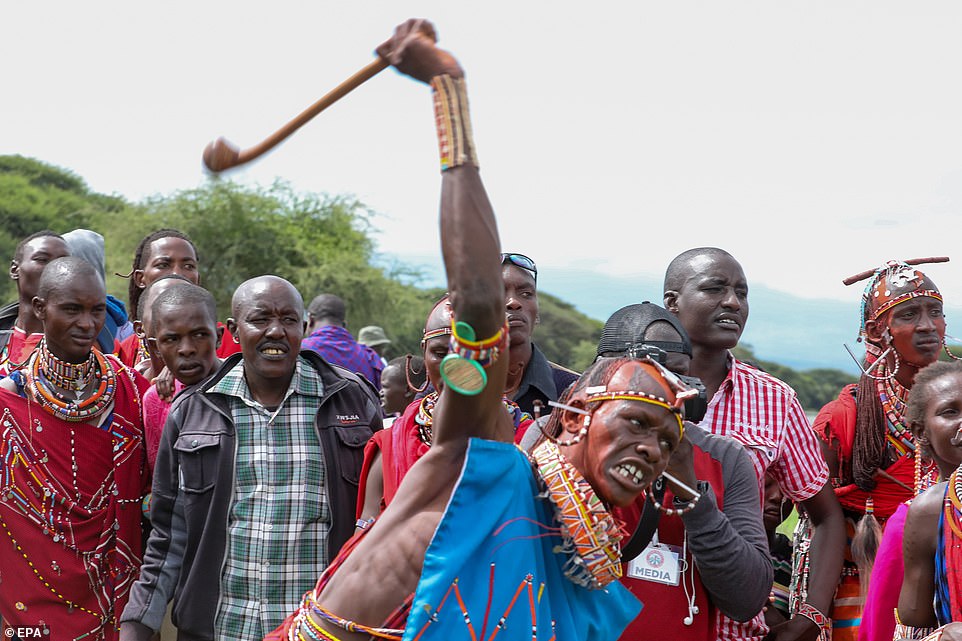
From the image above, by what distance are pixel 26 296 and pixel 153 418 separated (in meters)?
1.47

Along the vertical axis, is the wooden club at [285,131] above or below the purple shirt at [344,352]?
above

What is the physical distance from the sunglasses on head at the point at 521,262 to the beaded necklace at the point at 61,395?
180 cm

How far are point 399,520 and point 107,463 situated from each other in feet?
9.04

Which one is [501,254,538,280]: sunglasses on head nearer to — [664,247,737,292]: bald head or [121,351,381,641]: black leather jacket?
[664,247,737,292]: bald head

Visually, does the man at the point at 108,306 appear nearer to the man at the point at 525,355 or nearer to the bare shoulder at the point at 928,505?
the man at the point at 525,355

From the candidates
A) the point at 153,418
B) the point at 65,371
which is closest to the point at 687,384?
the point at 153,418

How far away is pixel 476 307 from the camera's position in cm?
236

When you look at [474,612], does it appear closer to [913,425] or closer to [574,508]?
[574,508]

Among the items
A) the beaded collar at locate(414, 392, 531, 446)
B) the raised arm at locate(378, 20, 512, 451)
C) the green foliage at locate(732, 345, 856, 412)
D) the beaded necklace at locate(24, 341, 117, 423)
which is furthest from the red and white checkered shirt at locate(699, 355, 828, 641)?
the green foliage at locate(732, 345, 856, 412)

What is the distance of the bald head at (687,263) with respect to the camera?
444cm

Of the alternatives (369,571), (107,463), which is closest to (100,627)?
(107,463)

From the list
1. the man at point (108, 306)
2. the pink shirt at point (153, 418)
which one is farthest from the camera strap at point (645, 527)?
the man at point (108, 306)

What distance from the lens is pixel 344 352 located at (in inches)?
343

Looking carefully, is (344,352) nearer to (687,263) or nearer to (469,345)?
(687,263)
